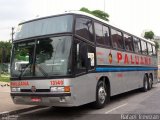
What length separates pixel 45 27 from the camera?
10.4 m

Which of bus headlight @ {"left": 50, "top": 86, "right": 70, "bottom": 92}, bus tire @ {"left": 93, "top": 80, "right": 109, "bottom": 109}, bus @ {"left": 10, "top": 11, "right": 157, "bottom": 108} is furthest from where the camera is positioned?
bus tire @ {"left": 93, "top": 80, "right": 109, "bottom": 109}

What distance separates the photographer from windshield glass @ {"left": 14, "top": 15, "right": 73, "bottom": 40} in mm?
10039

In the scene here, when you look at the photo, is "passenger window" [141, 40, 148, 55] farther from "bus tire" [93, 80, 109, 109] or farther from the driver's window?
the driver's window

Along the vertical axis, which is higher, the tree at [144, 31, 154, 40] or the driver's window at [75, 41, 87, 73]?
the tree at [144, 31, 154, 40]

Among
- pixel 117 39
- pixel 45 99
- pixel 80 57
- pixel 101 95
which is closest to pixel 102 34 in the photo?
pixel 117 39

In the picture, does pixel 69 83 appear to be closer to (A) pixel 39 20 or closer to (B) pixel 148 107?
(A) pixel 39 20

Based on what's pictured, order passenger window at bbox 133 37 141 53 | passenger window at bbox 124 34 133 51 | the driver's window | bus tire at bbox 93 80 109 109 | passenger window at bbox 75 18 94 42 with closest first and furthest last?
the driver's window, passenger window at bbox 75 18 94 42, bus tire at bbox 93 80 109 109, passenger window at bbox 124 34 133 51, passenger window at bbox 133 37 141 53

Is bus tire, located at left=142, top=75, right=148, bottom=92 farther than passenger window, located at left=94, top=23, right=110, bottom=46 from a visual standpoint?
Yes

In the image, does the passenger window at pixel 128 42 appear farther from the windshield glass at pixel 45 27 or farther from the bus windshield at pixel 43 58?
the bus windshield at pixel 43 58

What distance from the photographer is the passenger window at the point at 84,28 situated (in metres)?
10.3

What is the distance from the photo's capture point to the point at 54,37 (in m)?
9.95

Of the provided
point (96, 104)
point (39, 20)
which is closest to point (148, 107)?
point (96, 104)

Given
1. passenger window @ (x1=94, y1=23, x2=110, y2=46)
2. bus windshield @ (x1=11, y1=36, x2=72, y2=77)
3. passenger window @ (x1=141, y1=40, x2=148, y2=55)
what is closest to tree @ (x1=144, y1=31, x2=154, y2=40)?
passenger window @ (x1=141, y1=40, x2=148, y2=55)

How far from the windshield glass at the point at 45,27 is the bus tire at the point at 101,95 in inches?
110
